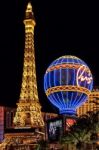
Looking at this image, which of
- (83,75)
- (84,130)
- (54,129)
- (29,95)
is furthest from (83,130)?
(29,95)

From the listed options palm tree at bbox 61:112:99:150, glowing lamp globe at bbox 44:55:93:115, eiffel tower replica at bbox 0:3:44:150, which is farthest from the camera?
eiffel tower replica at bbox 0:3:44:150

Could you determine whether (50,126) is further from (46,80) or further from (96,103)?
(96,103)

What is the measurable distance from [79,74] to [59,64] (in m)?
2.53

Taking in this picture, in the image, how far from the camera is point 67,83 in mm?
57031

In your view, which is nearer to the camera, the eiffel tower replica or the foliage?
the foliage

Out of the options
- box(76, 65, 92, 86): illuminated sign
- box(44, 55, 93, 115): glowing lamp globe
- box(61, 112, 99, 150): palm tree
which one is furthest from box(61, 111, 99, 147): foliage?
box(76, 65, 92, 86): illuminated sign

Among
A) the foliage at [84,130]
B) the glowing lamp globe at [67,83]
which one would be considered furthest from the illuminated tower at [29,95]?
the foliage at [84,130]

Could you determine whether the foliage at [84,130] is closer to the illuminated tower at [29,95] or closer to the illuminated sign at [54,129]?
the illuminated sign at [54,129]

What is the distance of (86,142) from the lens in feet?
138

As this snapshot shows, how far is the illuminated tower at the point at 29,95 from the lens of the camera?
83.2m

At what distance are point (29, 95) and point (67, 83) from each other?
27.9 m

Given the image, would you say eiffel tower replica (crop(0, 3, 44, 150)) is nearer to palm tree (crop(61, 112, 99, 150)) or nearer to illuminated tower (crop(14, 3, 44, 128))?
illuminated tower (crop(14, 3, 44, 128))

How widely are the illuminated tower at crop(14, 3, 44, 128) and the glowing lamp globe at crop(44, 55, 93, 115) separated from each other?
24142 millimetres

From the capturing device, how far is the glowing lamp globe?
57.0 metres
